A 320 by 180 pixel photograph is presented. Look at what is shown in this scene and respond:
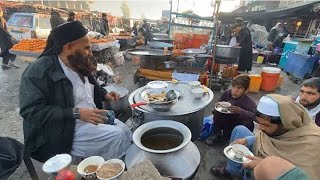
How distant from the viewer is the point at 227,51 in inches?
225

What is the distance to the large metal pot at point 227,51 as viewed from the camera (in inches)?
224

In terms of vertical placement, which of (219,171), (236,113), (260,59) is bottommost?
(219,171)

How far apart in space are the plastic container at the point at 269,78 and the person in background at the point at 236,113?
359 cm

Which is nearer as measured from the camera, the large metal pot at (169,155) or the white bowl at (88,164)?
the white bowl at (88,164)

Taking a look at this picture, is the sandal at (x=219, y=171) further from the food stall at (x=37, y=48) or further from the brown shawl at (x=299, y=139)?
the food stall at (x=37, y=48)

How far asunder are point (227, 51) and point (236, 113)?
10.3 feet

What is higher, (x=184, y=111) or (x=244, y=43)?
(x=244, y=43)

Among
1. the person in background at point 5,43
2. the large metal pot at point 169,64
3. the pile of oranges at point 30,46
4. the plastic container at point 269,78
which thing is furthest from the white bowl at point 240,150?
the person in background at point 5,43

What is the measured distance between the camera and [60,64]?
86.7 inches

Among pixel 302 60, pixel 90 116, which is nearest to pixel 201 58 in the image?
pixel 90 116

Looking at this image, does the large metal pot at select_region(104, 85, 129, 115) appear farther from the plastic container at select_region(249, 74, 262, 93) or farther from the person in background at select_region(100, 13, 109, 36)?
the person in background at select_region(100, 13, 109, 36)

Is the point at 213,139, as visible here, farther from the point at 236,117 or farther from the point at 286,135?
the point at 286,135

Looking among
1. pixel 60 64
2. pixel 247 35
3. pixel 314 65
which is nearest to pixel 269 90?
pixel 247 35

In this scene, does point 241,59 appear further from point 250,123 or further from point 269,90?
point 250,123
